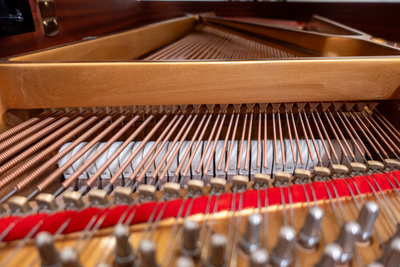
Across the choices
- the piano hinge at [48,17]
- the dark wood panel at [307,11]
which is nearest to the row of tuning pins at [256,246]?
the piano hinge at [48,17]

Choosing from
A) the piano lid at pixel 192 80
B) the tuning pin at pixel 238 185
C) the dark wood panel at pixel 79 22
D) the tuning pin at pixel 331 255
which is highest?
the dark wood panel at pixel 79 22

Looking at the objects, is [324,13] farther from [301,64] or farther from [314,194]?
[314,194]

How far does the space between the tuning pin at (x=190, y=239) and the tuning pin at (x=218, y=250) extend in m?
0.05

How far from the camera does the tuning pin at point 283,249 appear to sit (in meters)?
0.54

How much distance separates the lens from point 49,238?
0.52 meters

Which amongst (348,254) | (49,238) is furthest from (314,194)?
(49,238)

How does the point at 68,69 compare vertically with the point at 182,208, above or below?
above

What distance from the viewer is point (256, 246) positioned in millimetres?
614

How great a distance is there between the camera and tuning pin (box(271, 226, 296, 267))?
54 cm

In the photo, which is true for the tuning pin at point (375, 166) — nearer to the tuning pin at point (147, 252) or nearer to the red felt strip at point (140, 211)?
the red felt strip at point (140, 211)

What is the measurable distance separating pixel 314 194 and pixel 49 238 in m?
0.69

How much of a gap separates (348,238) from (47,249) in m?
0.63

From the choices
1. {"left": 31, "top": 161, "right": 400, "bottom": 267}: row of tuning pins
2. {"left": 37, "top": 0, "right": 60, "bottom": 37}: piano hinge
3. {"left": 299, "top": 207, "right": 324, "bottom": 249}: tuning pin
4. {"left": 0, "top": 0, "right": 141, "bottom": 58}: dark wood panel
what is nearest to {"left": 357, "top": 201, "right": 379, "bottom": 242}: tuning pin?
{"left": 31, "top": 161, "right": 400, "bottom": 267}: row of tuning pins

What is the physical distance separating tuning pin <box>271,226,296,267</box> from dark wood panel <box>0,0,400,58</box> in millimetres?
1399
